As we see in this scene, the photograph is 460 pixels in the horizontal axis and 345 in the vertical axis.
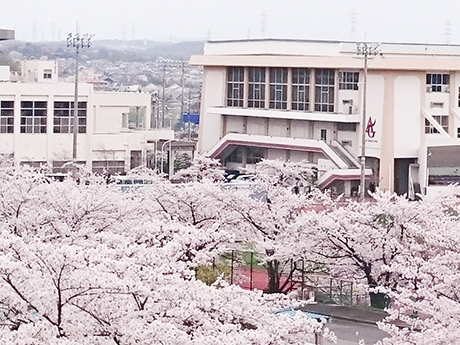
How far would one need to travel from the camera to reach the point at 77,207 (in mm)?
17953

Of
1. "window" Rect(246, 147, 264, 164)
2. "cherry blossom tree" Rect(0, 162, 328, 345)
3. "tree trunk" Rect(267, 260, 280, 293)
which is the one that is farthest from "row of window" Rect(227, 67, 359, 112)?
"cherry blossom tree" Rect(0, 162, 328, 345)

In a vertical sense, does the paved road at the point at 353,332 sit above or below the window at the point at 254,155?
below

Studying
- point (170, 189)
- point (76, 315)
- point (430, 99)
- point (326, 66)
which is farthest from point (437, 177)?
point (76, 315)

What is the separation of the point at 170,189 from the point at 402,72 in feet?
63.6

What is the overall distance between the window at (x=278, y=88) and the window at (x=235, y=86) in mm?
1651

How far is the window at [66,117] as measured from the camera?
3728cm

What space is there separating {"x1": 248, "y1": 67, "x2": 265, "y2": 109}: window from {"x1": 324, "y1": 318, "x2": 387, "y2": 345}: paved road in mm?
23988

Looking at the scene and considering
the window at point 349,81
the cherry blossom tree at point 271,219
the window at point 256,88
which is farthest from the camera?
the window at point 256,88

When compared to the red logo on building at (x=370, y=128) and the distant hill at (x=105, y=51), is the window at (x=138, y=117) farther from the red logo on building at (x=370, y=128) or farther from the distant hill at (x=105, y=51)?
the distant hill at (x=105, y=51)

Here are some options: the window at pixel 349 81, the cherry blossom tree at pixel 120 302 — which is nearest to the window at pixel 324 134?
the window at pixel 349 81

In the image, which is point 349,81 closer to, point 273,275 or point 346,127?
point 346,127

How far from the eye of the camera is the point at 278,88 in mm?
40562

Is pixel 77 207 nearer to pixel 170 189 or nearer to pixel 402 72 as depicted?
pixel 170 189

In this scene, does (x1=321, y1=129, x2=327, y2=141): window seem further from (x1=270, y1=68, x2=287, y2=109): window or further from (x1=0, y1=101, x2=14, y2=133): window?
(x1=0, y1=101, x2=14, y2=133): window
